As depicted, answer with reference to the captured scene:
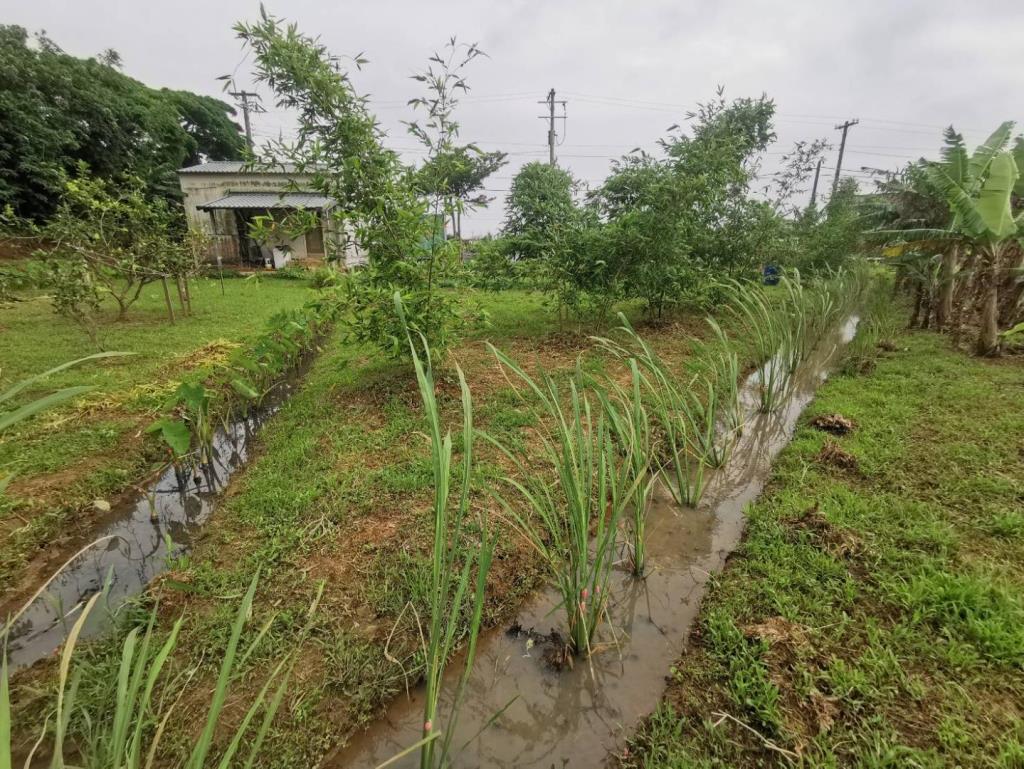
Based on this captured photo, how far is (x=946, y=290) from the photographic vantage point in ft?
18.6

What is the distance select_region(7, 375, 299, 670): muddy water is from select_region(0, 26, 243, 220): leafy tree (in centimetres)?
1202

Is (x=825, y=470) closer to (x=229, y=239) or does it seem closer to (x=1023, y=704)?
(x=1023, y=704)

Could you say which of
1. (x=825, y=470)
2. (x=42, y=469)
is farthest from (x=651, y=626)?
(x=42, y=469)

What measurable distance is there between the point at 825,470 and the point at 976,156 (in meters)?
4.80

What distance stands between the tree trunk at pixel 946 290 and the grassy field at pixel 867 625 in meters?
4.02

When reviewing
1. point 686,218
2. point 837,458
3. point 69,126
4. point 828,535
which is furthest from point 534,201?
point 69,126

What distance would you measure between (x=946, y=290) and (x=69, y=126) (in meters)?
23.6

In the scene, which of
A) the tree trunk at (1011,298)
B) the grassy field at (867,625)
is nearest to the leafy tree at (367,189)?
the grassy field at (867,625)

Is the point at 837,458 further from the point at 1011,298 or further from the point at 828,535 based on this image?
the point at 1011,298

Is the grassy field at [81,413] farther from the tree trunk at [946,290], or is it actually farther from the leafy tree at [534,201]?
the tree trunk at [946,290]

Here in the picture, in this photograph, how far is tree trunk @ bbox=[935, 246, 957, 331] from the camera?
5.45 meters

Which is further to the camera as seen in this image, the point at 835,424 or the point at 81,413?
the point at 81,413

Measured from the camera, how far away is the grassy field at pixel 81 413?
228 centimetres

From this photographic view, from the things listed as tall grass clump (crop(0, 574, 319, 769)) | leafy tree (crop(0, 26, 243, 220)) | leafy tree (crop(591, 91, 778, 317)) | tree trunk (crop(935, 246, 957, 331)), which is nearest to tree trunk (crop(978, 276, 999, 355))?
tree trunk (crop(935, 246, 957, 331))
